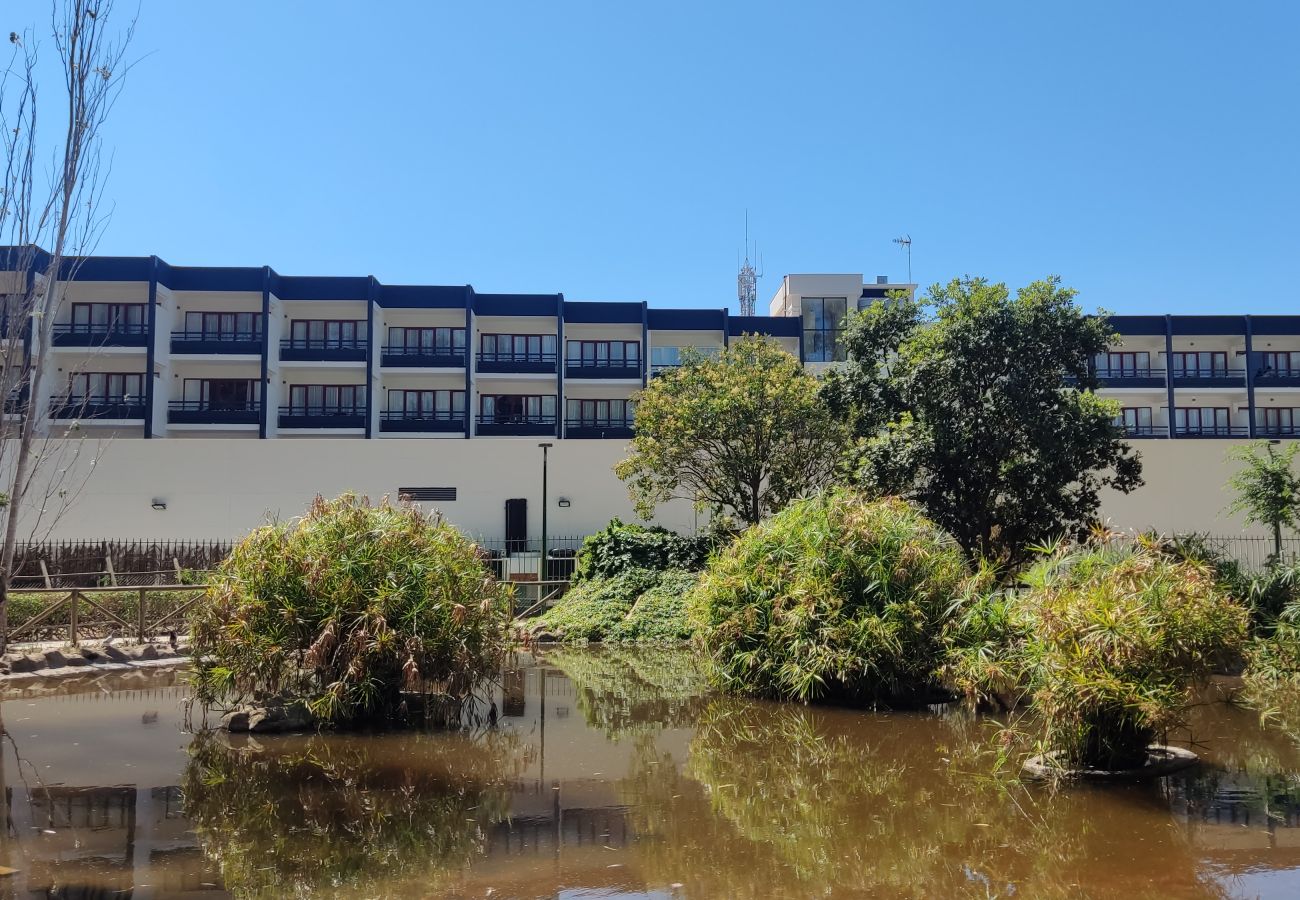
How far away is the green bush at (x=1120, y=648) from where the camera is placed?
7.64m

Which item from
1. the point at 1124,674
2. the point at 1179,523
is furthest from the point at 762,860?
the point at 1179,523

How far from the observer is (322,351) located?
42031 mm

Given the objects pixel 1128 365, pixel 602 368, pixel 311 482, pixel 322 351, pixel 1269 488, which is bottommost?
pixel 1269 488

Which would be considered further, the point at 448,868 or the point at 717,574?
the point at 717,574

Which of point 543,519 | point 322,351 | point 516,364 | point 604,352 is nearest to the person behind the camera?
point 543,519

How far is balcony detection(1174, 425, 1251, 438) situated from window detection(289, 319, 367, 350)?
127ft

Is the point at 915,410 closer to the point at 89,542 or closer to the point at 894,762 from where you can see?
the point at 894,762

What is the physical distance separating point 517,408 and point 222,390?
12.7 metres

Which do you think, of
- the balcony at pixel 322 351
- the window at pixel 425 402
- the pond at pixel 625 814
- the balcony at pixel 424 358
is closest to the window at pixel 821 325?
the balcony at pixel 424 358

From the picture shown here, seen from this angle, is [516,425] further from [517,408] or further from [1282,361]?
[1282,361]

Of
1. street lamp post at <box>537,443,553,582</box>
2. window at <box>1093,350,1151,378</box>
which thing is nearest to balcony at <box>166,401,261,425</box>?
street lamp post at <box>537,443,553,582</box>

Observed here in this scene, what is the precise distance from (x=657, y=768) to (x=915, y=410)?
33.6ft

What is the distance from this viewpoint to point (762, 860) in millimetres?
6281

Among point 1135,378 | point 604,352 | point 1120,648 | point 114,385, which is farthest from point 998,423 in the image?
point 114,385
